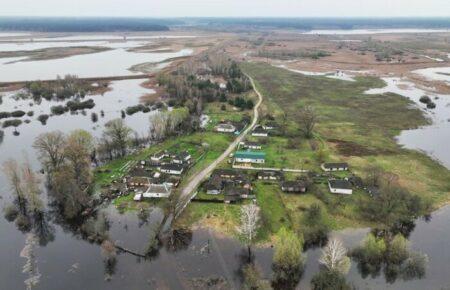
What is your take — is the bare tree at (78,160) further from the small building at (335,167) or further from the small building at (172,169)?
the small building at (335,167)

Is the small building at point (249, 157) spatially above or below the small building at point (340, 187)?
above

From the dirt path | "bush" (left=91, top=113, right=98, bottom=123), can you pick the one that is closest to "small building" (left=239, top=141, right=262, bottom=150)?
the dirt path

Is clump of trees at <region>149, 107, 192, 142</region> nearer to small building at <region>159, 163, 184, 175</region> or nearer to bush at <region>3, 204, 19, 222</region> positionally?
small building at <region>159, 163, 184, 175</region>

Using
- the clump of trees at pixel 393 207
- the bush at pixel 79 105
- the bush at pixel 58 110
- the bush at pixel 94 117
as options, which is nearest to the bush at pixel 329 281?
the clump of trees at pixel 393 207

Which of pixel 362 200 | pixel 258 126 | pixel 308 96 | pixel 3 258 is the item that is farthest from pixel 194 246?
pixel 308 96

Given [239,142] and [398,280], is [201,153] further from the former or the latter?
[398,280]

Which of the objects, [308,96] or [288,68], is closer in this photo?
[308,96]

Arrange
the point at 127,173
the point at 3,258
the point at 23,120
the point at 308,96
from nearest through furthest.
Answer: the point at 3,258 < the point at 127,173 < the point at 23,120 < the point at 308,96
